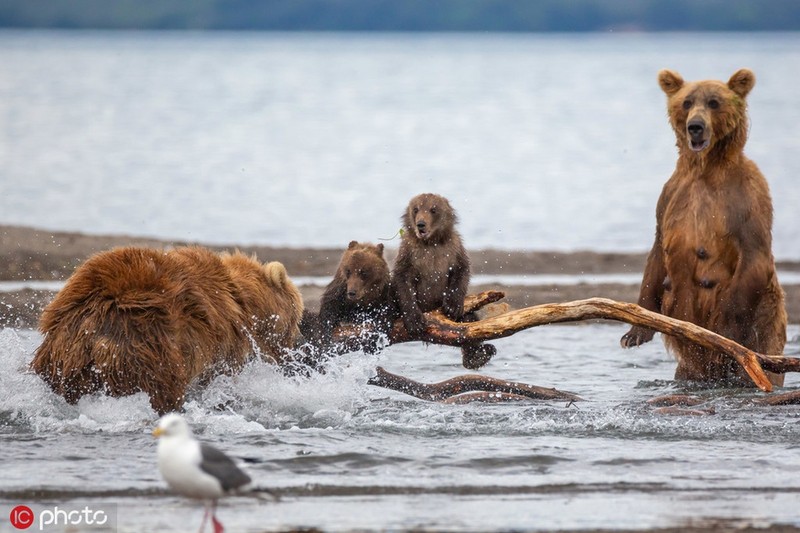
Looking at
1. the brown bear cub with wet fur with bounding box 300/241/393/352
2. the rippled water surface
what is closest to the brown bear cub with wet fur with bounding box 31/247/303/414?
the rippled water surface

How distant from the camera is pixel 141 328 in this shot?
26.0 feet

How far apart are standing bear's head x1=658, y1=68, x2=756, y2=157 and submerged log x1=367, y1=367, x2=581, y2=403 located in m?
2.05

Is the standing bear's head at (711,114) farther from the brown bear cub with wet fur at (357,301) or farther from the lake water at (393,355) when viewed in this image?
the brown bear cub with wet fur at (357,301)

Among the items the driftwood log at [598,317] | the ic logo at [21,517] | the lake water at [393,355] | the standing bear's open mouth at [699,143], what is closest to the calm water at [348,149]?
the lake water at [393,355]

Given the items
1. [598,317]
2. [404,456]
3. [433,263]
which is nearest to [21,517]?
[404,456]

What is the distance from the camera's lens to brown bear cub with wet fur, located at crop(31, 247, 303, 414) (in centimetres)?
789

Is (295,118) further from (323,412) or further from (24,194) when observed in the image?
(323,412)

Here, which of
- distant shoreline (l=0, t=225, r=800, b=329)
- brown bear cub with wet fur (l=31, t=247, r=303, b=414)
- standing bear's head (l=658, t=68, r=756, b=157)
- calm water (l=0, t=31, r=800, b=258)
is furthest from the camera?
calm water (l=0, t=31, r=800, b=258)

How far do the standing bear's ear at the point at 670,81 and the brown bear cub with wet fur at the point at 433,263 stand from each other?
1.90 metres

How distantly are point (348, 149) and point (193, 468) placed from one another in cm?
4245

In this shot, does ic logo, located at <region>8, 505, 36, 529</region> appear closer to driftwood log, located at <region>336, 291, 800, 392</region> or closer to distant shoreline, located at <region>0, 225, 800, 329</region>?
driftwood log, located at <region>336, 291, 800, 392</region>

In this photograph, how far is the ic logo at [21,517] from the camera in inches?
260

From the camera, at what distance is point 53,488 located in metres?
7.22

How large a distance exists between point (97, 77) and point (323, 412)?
90430 millimetres
